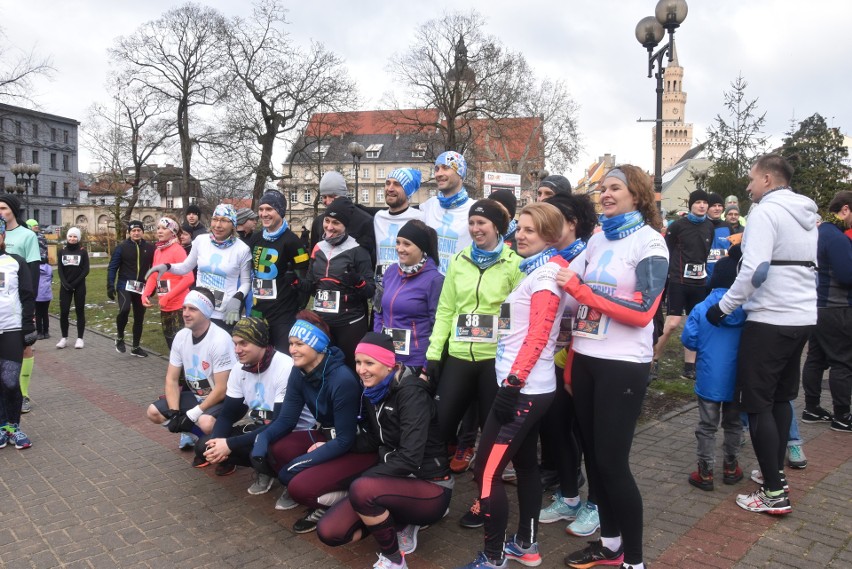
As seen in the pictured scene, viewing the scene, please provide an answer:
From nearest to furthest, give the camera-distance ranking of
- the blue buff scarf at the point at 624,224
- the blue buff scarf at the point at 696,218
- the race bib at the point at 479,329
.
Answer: the blue buff scarf at the point at 624,224 < the race bib at the point at 479,329 < the blue buff scarf at the point at 696,218

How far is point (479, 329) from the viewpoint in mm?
3844

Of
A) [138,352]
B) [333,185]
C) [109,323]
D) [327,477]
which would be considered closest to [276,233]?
[333,185]

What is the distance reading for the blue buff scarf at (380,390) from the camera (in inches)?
144

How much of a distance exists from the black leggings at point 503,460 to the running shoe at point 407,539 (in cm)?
54

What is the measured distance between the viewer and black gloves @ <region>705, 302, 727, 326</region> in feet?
13.3

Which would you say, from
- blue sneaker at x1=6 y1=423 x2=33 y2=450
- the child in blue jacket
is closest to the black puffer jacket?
the child in blue jacket

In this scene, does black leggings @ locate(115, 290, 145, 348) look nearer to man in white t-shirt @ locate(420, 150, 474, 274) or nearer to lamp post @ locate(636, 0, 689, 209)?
man in white t-shirt @ locate(420, 150, 474, 274)

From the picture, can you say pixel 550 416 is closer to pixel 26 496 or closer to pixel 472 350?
pixel 472 350

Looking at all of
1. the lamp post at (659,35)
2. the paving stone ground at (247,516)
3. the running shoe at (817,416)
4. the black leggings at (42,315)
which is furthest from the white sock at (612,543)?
the black leggings at (42,315)

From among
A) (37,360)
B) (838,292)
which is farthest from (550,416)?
(37,360)

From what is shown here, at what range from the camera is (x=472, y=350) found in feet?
Answer: 12.6

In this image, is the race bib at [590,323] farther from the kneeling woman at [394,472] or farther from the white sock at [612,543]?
the white sock at [612,543]

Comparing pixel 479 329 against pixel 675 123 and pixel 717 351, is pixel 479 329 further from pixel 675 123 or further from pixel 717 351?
pixel 675 123

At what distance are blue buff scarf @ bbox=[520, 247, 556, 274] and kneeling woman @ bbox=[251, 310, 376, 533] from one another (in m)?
1.39
